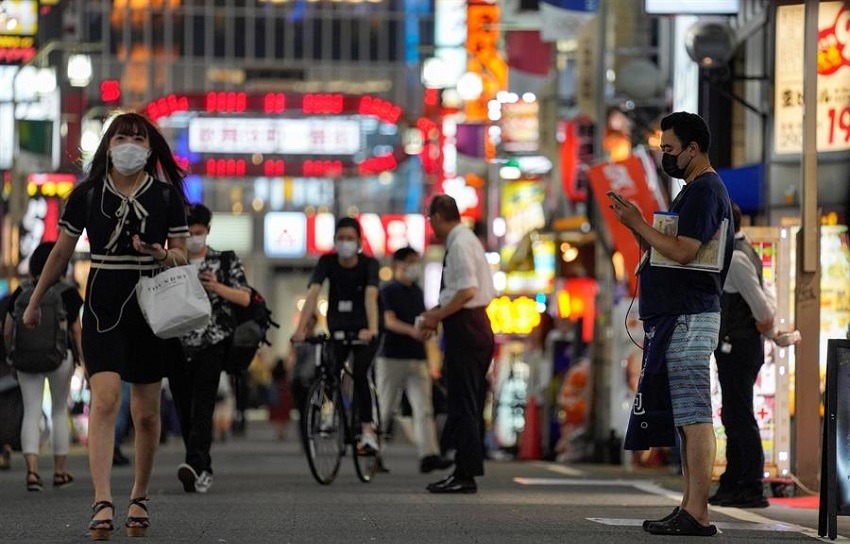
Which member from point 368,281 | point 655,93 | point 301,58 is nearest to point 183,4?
point 301,58

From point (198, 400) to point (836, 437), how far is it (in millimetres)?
5493

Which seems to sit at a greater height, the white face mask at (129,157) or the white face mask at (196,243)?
the white face mask at (129,157)

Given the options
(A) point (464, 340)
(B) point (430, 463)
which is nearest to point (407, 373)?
(B) point (430, 463)

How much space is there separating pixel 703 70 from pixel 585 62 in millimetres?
8267

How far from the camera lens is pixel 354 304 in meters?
15.0

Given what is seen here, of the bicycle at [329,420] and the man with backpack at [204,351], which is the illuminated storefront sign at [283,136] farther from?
the man with backpack at [204,351]

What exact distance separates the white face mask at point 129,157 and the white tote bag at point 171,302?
1.70 ft

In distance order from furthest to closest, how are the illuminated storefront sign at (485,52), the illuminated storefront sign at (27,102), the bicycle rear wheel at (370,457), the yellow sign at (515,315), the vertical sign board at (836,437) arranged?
1. the illuminated storefront sign at (27,102)
2. the illuminated storefront sign at (485,52)
3. the yellow sign at (515,315)
4. the bicycle rear wheel at (370,457)
5. the vertical sign board at (836,437)

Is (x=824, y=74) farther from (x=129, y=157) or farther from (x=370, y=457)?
(x=129, y=157)

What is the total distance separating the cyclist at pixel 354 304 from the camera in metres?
14.9

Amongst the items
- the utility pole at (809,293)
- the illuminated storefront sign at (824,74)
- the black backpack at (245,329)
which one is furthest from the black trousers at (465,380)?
the illuminated storefront sign at (824,74)

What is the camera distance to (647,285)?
9656mm

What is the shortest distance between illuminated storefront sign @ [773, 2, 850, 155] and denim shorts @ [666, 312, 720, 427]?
7877 mm

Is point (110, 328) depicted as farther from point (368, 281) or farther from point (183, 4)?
point (183, 4)
